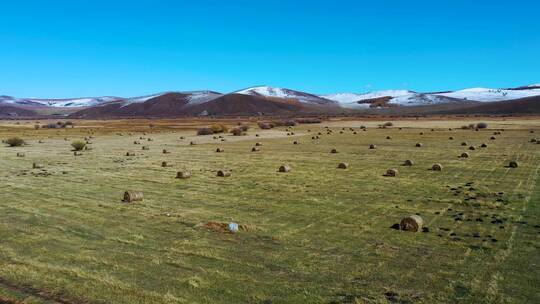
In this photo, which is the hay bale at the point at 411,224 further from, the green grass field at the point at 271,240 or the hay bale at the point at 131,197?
the hay bale at the point at 131,197

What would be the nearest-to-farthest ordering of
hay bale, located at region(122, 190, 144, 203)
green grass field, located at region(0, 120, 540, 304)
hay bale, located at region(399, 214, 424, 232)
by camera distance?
green grass field, located at region(0, 120, 540, 304) → hay bale, located at region(399, 214, 424, 232) → hay bale, located at region(122, 190, 144, 203)

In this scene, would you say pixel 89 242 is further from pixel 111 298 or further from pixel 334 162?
pixel 334 162

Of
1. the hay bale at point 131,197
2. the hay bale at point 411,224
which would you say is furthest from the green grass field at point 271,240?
the hay bale at point 131,197

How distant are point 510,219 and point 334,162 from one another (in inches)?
703

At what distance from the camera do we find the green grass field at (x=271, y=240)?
371 inches

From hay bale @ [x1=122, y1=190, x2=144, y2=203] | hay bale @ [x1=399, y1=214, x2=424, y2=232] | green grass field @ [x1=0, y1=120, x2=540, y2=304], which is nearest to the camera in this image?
green grass field @ [x1=0, y1=120, x2=540, y2=304]

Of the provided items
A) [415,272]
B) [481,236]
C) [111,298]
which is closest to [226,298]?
[111,298]

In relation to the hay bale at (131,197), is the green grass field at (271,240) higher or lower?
lower

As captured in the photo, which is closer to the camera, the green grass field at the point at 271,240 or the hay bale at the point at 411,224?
→ the green grass field at the point at 271,240

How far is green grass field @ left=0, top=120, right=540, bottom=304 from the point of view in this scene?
30.9 ft

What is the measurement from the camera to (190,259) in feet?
37.1

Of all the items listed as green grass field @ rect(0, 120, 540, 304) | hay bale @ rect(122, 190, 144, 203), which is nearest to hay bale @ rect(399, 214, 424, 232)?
green grass field @ rect(0, 120, 540, 304)

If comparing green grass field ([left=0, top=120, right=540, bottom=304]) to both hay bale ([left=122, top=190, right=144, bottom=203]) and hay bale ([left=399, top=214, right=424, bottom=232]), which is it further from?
hay bale ([left=122, top=190, right=144, bottom=203])

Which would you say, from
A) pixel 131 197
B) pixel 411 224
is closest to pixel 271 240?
pixel 411 224
